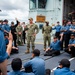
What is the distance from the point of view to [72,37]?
8602mm

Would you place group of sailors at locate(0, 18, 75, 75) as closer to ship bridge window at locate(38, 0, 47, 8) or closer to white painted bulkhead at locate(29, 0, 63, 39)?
white painted bulkhead at locate(29, 0, 63, 39)

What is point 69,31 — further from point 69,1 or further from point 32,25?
point 69,1

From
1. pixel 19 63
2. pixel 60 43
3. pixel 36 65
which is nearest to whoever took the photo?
pixel 19 63

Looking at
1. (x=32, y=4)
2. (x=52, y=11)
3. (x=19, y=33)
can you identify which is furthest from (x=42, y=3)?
(x=19, y=33)

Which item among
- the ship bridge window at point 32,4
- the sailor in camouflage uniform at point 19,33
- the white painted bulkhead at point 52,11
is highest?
the ship bridge window at point 32,4

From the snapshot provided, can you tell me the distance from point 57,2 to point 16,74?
13.4 meters

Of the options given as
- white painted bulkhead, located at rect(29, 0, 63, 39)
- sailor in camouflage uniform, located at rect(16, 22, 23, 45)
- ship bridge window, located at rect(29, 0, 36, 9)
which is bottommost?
sailor in camouflage uniform, located at rect(16, 22, 23, 45)

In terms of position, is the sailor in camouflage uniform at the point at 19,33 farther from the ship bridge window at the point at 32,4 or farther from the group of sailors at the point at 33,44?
the ship bridge window at the point at 32,4

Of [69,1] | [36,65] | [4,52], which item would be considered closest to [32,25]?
[36,65]

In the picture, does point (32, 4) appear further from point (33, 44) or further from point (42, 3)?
point (33, 44)

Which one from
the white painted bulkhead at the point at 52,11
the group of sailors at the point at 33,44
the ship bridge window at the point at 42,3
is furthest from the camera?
the ship bridge window at the point at 42,3

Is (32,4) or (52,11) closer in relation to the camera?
(52,11)

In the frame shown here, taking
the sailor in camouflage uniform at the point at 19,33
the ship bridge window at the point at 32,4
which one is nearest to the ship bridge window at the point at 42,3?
the ship bridge window at the point at 32,4

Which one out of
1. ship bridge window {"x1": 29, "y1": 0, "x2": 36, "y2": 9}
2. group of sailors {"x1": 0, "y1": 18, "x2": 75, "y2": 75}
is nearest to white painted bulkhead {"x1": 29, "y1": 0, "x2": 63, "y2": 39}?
ship bridge window {"x1": 29, "y1": 0, "x2": 36, "y2": 9}
